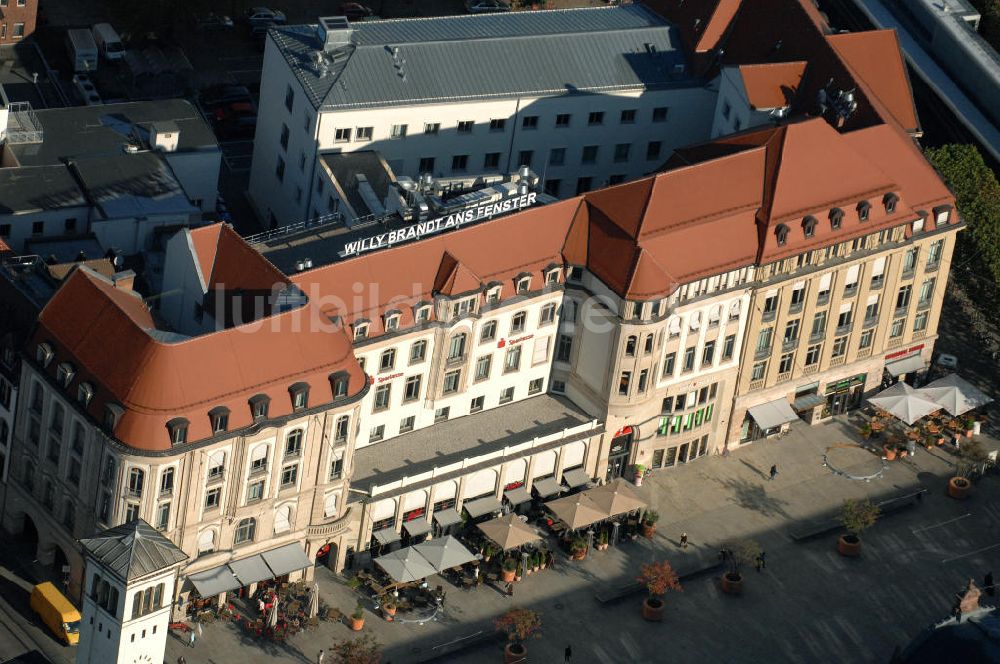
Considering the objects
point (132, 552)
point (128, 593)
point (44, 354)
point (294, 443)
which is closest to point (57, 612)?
point (44, 354)

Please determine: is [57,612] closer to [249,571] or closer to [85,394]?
[249,571]

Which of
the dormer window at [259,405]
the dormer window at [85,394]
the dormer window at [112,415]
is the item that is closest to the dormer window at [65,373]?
the dormer window at [85,394]

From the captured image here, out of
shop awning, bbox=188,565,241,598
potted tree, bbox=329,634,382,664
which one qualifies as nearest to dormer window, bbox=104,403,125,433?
shop awning, bbox=188,565,241,598

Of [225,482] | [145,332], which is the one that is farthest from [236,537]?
[145,332]

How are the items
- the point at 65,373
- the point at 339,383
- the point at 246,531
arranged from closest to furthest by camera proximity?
the point at 65,373 → the point at 339,383 → the point at 246,531

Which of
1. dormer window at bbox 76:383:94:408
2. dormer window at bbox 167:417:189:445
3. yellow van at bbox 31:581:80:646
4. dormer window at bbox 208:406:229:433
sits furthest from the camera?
yellow van at bbox 31:581:80:646

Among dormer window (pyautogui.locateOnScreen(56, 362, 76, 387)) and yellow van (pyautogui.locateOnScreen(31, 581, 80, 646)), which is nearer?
dormer window (pyautogui.locateOnScreen(56, 362, 76, 387))

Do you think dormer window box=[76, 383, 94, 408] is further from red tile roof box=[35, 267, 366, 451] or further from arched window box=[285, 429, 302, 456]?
arched window box=[285, 429, 302, 456]
